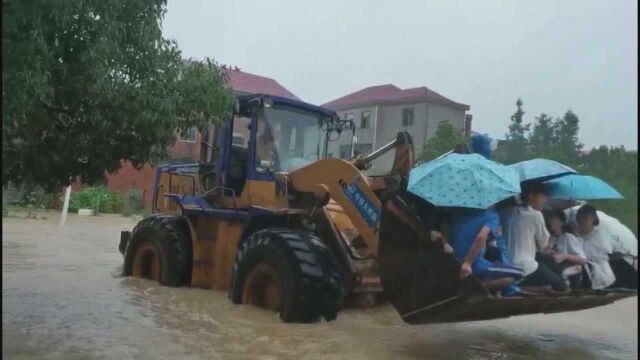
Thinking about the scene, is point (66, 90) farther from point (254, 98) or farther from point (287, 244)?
point (254, 98)

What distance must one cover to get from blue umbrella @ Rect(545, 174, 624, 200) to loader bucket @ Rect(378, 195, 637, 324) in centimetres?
106

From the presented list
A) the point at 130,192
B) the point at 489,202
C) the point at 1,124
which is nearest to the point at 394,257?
the point at 489,202

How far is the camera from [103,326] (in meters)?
8.76

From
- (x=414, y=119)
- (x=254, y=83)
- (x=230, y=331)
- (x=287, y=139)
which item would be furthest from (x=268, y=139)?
(x=254, y=83)

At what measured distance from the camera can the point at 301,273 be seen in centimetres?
846

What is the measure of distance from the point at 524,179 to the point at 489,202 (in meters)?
1.10

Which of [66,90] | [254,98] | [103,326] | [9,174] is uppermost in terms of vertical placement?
[254,98]

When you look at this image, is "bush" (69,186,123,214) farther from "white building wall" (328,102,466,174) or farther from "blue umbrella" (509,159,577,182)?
"blue umbrella" (509,159,577,182)

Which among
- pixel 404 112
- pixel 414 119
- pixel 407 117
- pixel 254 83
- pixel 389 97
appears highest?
pixel 254 83

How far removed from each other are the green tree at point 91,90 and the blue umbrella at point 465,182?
7.04 ft

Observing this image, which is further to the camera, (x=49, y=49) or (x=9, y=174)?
(x=9, y=174)

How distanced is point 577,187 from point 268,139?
4424 millimetres

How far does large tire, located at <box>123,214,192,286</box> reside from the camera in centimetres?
1190

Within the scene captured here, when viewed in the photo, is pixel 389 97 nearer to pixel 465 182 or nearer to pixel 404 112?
pixel 404 112
